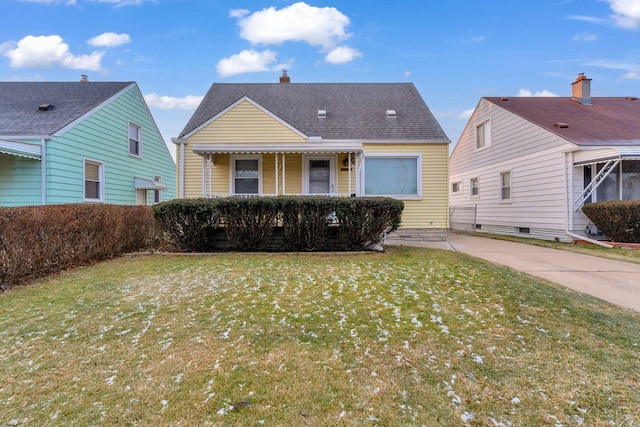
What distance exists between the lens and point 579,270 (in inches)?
241

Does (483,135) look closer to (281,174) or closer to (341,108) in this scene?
(341,108)

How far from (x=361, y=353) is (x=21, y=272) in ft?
18.8

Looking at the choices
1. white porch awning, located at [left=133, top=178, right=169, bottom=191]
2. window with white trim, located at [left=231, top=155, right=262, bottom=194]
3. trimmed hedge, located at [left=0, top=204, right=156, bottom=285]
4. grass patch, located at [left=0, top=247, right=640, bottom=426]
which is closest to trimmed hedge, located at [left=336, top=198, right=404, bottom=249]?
grass patch, located at [left=0, top=247, right=640, bottom=426]

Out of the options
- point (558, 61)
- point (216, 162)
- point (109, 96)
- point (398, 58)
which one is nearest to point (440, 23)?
point (398, 58)

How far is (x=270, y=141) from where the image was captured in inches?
419

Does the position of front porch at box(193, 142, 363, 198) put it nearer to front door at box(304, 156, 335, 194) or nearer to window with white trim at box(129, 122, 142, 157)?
front door at box(304, 156, 335, 194)

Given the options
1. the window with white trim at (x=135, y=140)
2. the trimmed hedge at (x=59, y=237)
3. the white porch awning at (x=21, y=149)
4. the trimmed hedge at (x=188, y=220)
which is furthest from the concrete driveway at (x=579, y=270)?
the window with white trim at (x=135, y=140)

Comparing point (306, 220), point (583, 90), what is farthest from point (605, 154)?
point (306, 220)

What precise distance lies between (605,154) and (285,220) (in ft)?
31.0

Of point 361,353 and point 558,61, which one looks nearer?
point 361,353

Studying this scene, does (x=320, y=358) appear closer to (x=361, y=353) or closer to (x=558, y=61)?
(x=361, y=353)

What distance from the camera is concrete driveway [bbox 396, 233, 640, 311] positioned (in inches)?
183

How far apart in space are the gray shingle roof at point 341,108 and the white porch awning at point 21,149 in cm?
399

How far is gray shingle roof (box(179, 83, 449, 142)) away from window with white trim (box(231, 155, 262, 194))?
197 centimetres
